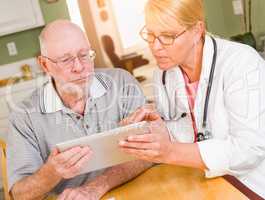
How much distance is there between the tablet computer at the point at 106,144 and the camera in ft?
3.55

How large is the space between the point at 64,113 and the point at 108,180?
1.08 ft

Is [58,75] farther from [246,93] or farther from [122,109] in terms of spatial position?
[246,93]

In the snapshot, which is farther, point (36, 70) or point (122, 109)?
point (36, 70)

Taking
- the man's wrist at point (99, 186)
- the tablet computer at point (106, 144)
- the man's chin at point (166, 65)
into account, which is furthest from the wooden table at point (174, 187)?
the man's chin at point (166, 65)

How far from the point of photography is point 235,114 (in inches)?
48.9

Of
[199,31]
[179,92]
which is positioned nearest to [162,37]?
[199,31]

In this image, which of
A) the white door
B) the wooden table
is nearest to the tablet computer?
the wooden table

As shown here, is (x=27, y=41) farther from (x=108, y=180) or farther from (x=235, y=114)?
(x=235, y=114)

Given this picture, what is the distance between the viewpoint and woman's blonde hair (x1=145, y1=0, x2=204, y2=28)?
1.31 meters

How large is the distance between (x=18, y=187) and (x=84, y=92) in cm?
43

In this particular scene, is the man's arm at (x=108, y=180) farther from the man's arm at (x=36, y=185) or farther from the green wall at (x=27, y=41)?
the green wall at (x=27, y=41)

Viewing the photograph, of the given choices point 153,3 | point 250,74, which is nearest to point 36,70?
point 153,3

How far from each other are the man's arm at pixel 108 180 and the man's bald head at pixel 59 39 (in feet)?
1.57

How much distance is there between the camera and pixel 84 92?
152cm
